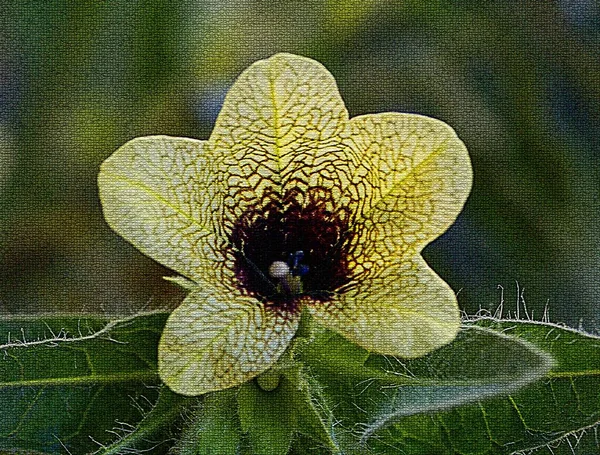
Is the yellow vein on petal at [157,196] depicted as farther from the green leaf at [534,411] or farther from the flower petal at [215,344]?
the green leaf at [534,411]

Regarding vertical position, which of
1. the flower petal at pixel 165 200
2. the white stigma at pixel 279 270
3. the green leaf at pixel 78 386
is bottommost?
the green leaf at pixel 78 386

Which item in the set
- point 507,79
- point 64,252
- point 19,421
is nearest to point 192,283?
point 19,421

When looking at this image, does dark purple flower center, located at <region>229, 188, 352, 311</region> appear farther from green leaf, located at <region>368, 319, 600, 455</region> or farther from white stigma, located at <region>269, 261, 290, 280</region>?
green leaf, located at <region>368, 319, 600, 455</region>

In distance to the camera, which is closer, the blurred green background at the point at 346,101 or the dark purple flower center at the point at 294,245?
the dark purple flower center at the point at 294,245

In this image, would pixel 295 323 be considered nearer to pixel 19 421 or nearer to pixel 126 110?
pixel 19 421

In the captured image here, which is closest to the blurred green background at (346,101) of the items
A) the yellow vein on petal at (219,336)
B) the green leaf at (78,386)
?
the green leaf at (78,386)

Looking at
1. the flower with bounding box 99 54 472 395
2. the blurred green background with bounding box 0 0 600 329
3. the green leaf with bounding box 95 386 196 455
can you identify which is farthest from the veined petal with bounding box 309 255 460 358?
the blurred green background with bounding box 0 0 600 329
